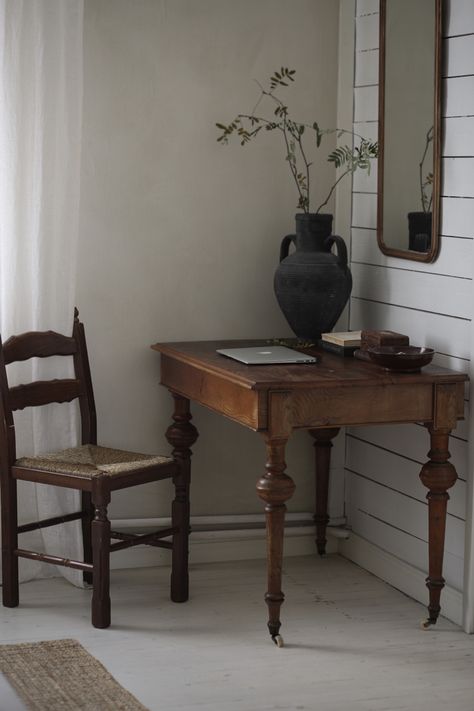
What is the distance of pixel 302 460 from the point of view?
165 inches

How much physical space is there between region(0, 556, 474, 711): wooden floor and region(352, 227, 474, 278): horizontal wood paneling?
1.09 m

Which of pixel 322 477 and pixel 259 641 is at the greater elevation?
pixel 322 477

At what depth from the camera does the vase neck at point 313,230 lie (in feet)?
12.3

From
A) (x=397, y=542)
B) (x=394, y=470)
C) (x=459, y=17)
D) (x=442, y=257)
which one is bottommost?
(x=397, y=542)

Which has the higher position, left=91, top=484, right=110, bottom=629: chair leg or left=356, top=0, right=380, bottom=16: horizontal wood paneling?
left=356, top=0, right=380, bottom=16: horizontal wood paneling

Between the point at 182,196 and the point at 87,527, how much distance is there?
1.20 meters

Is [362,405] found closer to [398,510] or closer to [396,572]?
[398,510]

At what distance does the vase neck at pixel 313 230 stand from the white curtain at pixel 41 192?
763 mm

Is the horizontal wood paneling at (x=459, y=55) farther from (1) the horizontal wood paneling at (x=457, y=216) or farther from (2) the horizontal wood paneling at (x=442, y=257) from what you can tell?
(2) the horizontal wood paneling at (x=442, y=257)

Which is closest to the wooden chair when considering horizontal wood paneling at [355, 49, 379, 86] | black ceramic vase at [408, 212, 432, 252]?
black ceramic vase at [408, 212, 432, 252]

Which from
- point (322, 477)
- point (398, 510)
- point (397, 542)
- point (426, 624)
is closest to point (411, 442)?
point (398, 510)

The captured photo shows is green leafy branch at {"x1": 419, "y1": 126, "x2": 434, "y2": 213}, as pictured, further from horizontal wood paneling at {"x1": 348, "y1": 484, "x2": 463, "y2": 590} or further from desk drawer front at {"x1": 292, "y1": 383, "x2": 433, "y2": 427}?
horizontal wood paneling at {"x1": 348, "y1": 484, "x2": 463, "y2": 590}

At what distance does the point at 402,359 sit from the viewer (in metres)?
3.22

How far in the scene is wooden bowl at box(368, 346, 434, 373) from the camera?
322 cm
